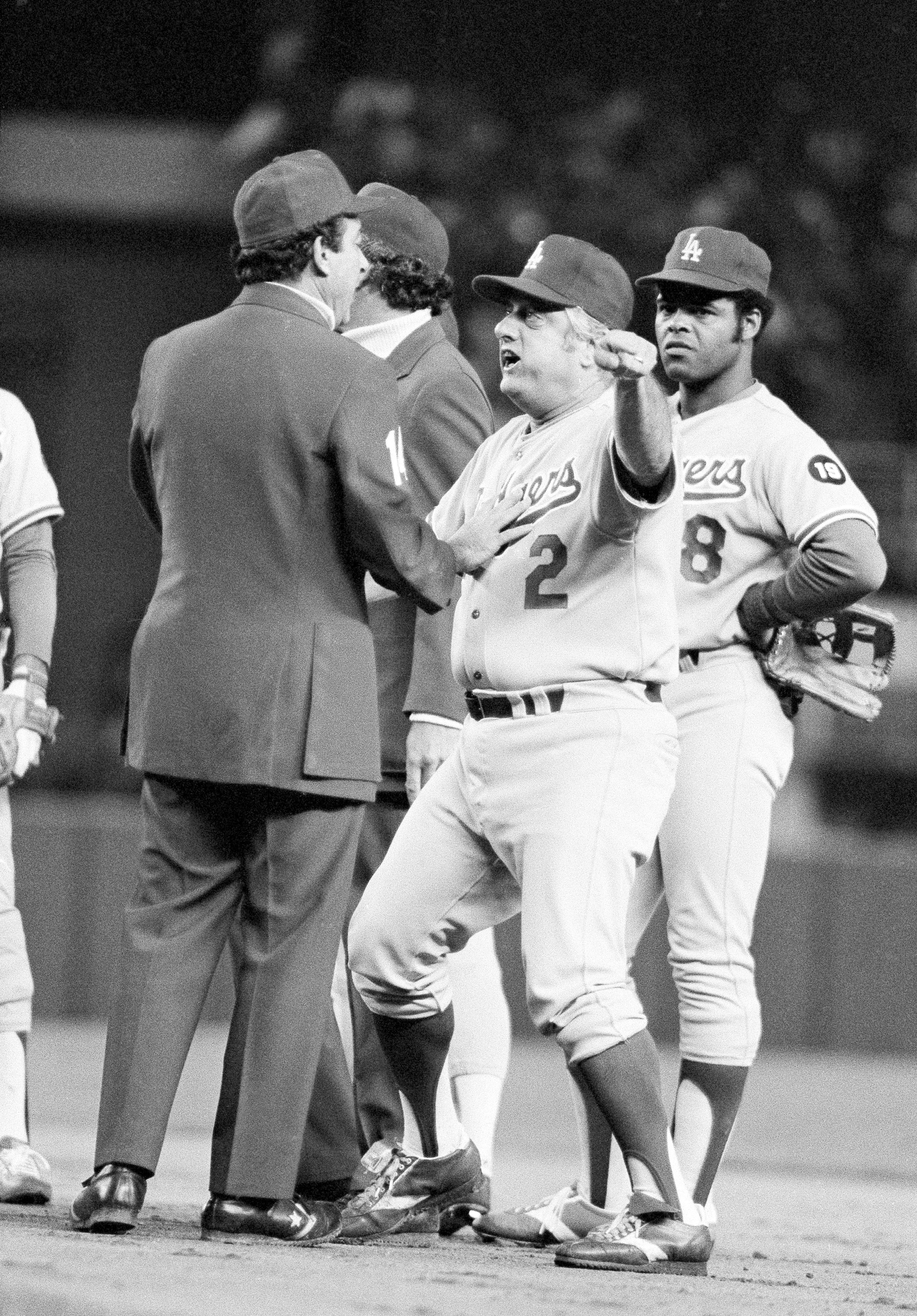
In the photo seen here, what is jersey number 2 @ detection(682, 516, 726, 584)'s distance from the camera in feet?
12.7

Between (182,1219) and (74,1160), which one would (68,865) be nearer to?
(74,1160)

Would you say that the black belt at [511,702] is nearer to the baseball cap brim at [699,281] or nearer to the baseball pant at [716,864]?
the baseball pant at [716,864]

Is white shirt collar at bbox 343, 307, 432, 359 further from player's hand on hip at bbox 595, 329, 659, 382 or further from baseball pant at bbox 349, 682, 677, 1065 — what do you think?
player's hand on hip at bbox 595, 329, 659, 382

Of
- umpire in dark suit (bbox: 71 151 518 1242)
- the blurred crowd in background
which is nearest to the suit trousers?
umpire in dark suit (bbox: 71 151 518 1242)

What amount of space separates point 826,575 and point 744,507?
213mm

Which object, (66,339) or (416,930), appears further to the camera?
(66,339)

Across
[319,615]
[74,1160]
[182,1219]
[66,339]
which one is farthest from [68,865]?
[319,615]

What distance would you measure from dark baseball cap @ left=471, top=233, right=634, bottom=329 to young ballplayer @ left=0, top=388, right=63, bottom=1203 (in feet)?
3.54

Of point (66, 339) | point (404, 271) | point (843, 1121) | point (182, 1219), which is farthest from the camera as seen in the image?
point (66, 339)

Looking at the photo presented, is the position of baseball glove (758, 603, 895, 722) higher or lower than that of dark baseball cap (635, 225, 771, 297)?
lower

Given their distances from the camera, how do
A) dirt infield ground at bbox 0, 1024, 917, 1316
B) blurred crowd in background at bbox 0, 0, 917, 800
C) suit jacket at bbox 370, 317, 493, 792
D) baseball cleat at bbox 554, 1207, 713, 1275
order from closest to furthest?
dirt infield ground at bbox 0, 1024, 917, 1316, baseball cleat at bbox 554, 1207, 713, 1275, suit jacket at bbox 370, 317, 493, 792, blurred crowd in background at bbox 0, 0, 917, 800

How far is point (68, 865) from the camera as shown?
7922 mm

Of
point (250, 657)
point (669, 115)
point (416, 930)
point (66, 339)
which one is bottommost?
point (416, 930)

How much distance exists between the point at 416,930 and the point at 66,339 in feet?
19.2
